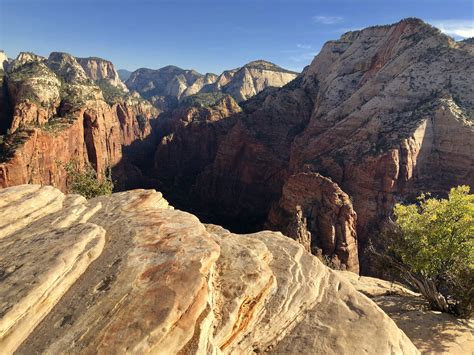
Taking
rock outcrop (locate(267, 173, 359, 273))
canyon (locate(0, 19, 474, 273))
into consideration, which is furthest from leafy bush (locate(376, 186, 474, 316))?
rock outcrop (locate(267, 173, 359, 273))

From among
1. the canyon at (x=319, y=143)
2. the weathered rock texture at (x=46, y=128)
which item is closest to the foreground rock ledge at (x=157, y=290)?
the canyon at (x=319, y=143)

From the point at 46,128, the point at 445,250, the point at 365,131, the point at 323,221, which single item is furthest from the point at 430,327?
the point at 46,128

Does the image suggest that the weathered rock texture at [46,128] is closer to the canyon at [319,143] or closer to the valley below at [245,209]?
the canyon at [319,143]

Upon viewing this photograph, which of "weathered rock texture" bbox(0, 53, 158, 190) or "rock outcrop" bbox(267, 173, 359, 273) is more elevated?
Answer: "weathered rock texture" bbox(0, 53, 158, 190)

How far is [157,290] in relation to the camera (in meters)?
12.6

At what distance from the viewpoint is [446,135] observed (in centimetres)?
6625

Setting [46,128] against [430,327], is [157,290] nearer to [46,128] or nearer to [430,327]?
[430,327]

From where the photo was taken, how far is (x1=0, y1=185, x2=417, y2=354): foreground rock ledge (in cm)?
1145

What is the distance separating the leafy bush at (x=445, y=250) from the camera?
22609mm

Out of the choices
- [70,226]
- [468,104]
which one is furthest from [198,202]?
[70,226]

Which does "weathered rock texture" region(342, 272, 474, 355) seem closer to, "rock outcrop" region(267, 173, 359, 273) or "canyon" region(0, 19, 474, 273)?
"canyon" region(0, 19, 474, 273)

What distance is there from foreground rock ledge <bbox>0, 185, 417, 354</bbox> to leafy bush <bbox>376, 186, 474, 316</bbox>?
874 centimetres

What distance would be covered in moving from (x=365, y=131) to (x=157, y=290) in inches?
2799

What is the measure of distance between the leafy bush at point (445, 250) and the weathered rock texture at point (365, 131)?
1470 inches
